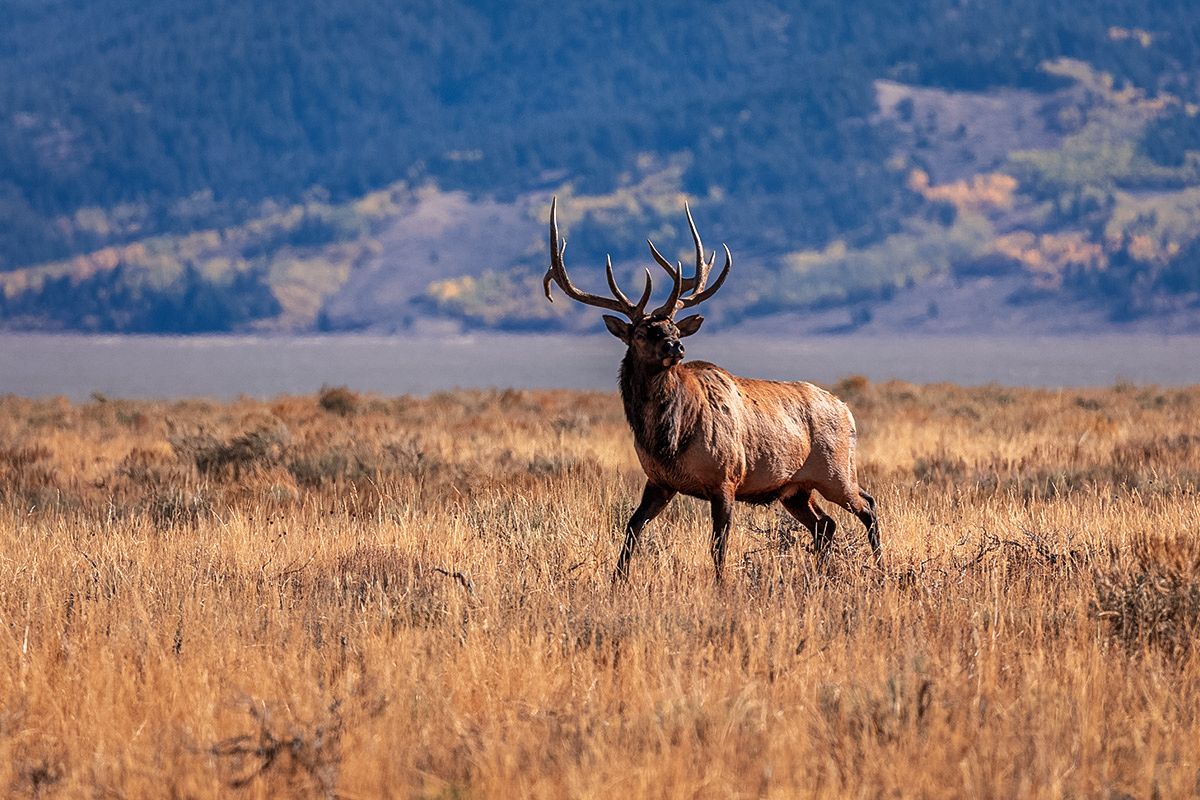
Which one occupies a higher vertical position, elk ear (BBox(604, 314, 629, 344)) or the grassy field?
elk ear (BBox(604, 314, 629, 344))

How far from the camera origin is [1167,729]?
4.85m

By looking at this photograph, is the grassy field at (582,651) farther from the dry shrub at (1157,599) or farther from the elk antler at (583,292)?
the elk antler at (583,292)

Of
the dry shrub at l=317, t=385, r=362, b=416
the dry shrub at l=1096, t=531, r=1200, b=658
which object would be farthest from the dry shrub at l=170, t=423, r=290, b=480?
the dry shrub at l=1096, t=531, r=1200, b=658

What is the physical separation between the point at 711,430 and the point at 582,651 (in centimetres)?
223

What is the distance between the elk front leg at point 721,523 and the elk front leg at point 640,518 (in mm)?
311

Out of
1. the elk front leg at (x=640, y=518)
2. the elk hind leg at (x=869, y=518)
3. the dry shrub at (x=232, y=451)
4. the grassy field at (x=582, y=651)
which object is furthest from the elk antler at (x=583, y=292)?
the dry shrub at (x=232, y=451)

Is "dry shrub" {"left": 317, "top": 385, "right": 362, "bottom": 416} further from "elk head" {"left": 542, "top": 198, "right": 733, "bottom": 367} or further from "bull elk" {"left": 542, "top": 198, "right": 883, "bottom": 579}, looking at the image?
"bull elk" {"left": 542, "top": 198, "right": 883, "bottom": 579}

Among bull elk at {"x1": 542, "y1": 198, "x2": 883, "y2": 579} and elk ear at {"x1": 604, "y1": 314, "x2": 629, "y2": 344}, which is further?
elk ear at {"x1": 604, "y1": 314, "x2": 629, "y2": 344}

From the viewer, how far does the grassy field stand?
181 inches

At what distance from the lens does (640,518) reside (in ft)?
25.7

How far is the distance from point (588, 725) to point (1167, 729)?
2.19 meters

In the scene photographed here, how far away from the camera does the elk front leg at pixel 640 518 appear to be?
7.61 meters

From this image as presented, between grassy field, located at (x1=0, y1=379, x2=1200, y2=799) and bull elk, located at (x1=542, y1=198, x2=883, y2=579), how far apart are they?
0.35m

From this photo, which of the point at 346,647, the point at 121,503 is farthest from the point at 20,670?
the point at 121,503
